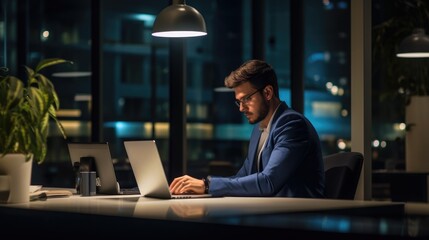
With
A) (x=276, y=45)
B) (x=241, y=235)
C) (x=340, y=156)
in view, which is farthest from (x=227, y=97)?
(x=241, y=235)

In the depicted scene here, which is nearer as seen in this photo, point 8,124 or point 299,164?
point 8,124

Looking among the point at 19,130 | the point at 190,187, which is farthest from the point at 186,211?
the point at 190,187

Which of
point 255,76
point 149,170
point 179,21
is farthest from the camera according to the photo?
point 179,21

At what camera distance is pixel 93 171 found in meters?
4.89

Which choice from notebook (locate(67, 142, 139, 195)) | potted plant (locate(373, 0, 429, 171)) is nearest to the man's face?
notebook (locate(67, 142, 139, 195))

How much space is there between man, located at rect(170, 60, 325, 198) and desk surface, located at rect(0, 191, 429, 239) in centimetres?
24

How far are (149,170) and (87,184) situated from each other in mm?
562

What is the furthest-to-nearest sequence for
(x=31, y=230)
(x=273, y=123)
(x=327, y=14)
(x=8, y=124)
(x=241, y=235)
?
(x=327, y=14) < (x=273, y=123) < (x=8, y=124) < (x=31, y=230) < (x=241, y=235)

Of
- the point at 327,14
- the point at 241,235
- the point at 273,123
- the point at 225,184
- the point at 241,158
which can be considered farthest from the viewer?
the point at 241,158

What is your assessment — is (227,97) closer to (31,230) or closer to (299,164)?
(299,164)

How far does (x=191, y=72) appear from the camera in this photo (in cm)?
1238

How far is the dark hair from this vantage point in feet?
16.0

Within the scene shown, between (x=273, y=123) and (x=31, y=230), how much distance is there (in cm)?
171

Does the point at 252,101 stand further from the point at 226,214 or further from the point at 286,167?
the point at 226,214
